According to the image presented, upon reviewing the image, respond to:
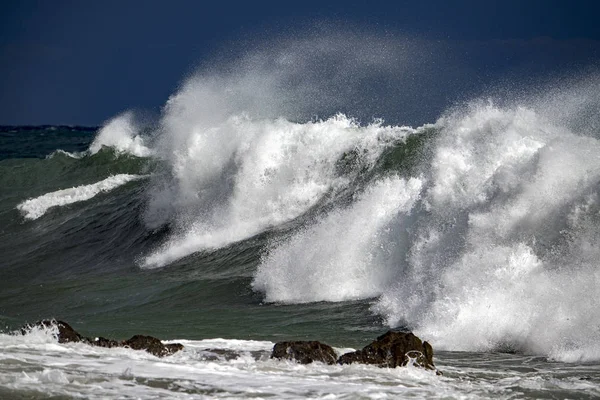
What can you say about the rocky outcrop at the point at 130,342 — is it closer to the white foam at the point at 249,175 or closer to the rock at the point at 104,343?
the rock at the point at 104,343

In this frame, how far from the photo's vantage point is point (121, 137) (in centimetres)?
3653

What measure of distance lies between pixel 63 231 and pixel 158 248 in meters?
5.24

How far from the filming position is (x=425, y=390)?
7.90 meters

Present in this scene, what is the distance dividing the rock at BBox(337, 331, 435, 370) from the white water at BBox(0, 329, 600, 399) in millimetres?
92

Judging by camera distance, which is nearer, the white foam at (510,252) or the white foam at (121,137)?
the white foam at (510,252)

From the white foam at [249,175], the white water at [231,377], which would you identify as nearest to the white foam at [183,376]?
the white water at [231,377]

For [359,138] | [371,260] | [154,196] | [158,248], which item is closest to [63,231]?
[154,196]

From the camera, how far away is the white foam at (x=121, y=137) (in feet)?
114

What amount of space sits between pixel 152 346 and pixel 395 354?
2.31m

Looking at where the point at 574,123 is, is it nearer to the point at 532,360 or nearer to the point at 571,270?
the point at 571,270

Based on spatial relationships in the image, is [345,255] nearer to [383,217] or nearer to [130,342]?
[383,217]

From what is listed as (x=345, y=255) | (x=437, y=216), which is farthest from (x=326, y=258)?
(x=437, y=216)

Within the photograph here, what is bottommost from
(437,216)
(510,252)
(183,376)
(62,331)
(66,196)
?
(183,376)

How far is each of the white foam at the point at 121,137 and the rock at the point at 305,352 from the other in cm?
2531
